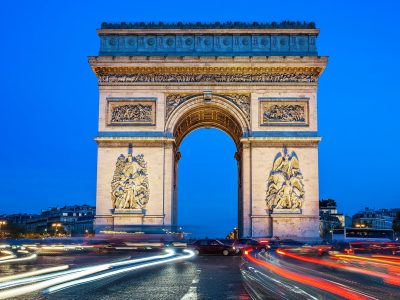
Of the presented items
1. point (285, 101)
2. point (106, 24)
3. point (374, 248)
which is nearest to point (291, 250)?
point (374, 248)

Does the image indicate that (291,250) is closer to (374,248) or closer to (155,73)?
(374,248)

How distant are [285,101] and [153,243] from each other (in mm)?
11036

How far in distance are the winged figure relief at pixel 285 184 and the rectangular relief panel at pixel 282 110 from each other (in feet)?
6.69

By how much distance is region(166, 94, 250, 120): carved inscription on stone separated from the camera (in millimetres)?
35062

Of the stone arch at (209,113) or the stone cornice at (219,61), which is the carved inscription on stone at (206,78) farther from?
the stone arch at (209,113)

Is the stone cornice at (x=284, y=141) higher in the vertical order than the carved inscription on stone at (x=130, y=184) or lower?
higher

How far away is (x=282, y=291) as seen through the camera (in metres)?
11.5

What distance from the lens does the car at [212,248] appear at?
3008cm

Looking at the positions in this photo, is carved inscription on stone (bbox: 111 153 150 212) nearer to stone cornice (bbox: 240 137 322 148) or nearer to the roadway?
stone cornice (bbox: 240 137 322 148)

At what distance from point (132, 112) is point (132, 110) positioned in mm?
113

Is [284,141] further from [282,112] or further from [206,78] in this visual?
[206,78]

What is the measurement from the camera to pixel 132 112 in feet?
115

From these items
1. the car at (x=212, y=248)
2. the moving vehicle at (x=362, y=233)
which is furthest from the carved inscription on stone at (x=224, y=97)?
the moving vehicle at (x=362, y=233)

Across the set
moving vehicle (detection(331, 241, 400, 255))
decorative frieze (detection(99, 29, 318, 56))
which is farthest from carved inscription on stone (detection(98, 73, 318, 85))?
moving vehicle (detection(331, 241, 400, 255))
